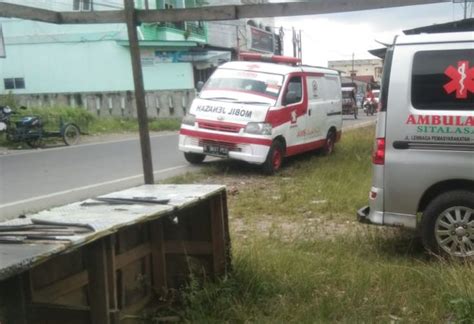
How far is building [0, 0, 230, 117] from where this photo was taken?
91.9ft

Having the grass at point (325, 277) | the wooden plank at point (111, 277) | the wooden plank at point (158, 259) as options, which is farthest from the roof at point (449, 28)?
the wooden plank at point (111, 277)

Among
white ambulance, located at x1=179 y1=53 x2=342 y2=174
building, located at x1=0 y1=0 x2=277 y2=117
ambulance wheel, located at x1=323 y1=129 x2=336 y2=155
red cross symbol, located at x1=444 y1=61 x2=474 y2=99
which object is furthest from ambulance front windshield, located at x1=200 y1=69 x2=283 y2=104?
building, located at x1=0 y1=0 x2=277 y2=117

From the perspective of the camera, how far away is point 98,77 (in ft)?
95.3

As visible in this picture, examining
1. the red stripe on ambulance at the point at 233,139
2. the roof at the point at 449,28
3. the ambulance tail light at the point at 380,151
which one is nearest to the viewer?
the ambulance tail light at the point at 380,151

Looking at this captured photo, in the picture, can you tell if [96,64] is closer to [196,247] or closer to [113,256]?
[196,247]

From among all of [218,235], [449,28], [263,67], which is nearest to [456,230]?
[449,28]

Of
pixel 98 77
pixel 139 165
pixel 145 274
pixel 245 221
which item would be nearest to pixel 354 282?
pixel 145 274

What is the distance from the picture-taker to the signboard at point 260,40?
40406 mm

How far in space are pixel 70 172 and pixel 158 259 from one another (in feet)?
26.2

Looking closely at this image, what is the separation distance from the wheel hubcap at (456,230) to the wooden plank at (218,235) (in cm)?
203

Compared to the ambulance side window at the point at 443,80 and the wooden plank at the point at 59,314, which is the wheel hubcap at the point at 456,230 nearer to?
the ambulance side window at the point at 443,80

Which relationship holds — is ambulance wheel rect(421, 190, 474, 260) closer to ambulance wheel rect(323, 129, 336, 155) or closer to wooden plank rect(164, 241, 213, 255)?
wooden plank rect(164, 241, 213, 255)

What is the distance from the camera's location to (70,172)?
11586 millimetres

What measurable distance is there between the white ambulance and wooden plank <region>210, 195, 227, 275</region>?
6408 mm
